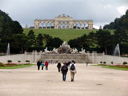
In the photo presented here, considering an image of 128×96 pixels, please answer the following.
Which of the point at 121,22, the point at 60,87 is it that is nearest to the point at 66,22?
the point at 121,22

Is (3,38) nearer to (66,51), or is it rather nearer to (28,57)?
(28,57)

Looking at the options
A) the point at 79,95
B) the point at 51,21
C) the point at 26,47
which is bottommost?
the point at 79,95

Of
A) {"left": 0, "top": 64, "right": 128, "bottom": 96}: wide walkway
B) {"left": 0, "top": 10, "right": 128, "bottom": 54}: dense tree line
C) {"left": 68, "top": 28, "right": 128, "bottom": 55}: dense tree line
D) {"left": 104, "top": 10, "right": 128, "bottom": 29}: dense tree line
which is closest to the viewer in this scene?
{"left": 0, "top": 64, "right": 128, "bottom": 96}: wide walkway

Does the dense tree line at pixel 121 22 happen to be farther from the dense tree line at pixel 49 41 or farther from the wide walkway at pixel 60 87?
the wide walkway at pixel 60 87

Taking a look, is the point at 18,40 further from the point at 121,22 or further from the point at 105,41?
the point at 121,22

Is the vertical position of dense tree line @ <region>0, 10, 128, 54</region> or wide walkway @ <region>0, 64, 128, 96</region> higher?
dense tree line @ <region>0, 10, 128, 54</region>

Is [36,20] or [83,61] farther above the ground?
[36,20]

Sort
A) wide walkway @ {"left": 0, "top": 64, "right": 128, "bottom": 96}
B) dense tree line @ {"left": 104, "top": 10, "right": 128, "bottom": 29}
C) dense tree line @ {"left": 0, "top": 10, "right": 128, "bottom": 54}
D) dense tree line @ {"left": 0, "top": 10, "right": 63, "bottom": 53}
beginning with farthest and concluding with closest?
1. dense tree line @ {"left": 104, "top": 10, "right": 128, "bottom": 29}
2. dense tree line @ {"left": 0, "top": 10, "right": 128, "bottom": 54}
3. dense tree line @ {"left": 0, "top": 10, "right": 63, "bottom": 53}
4. wide walkway @ {"left": 0, "top": 64, "right": 128, "bottom": 96}

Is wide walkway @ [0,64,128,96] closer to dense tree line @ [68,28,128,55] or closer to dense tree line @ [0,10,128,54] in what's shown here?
dense tree line @ [0,10,128,54]

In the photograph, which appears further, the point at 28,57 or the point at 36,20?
the point at 36,20

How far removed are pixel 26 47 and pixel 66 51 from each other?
38.8 feet

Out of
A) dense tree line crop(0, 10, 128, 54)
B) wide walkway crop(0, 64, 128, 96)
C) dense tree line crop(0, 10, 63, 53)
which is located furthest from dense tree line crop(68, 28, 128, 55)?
wide walkway crop(0, 64, 128, 96)

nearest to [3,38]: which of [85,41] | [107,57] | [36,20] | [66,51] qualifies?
[66,51]

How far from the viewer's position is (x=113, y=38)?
234ft
